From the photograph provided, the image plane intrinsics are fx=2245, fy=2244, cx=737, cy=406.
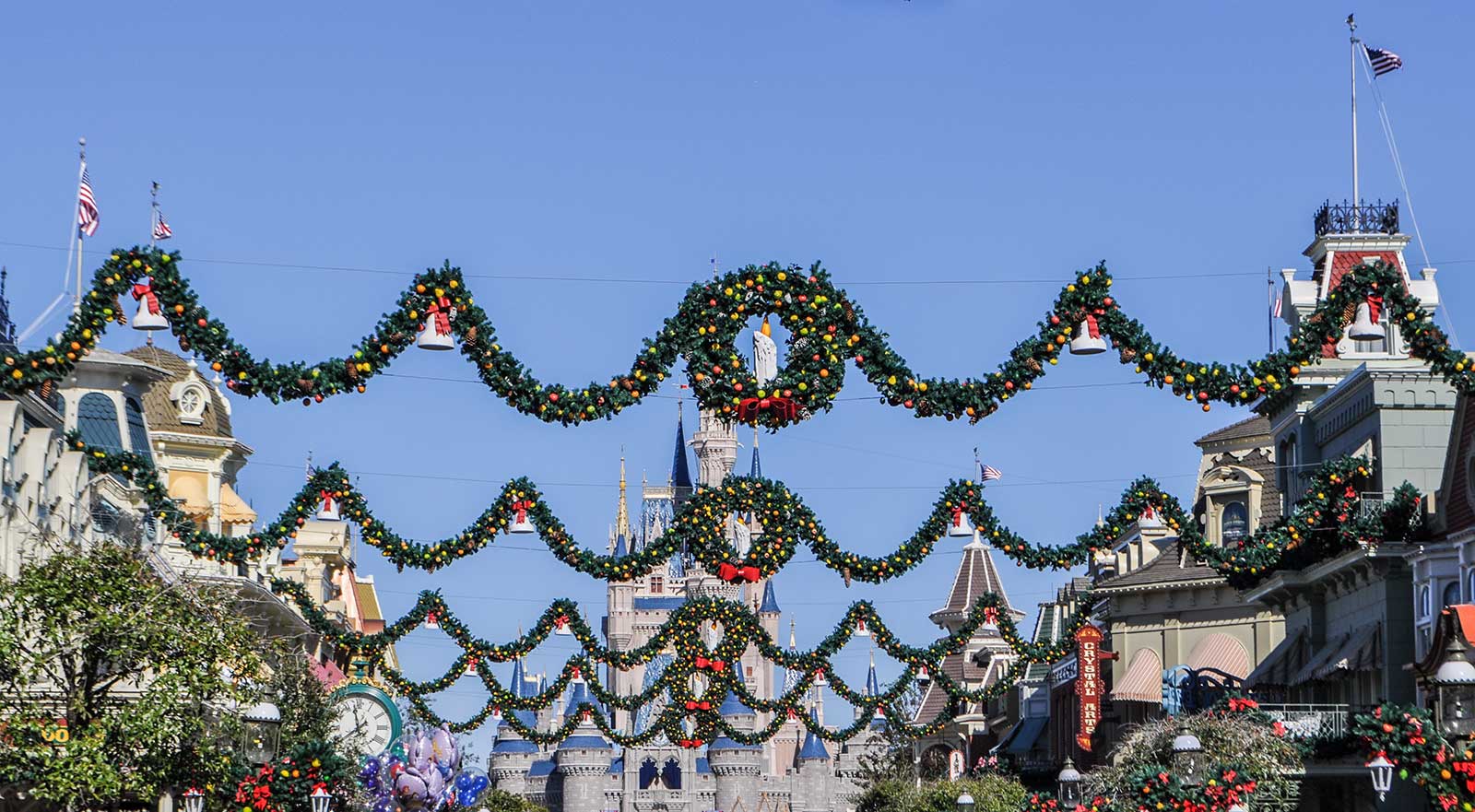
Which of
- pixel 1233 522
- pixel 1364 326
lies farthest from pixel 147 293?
pixel 1233 522

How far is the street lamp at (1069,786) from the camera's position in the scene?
49688 millimetres

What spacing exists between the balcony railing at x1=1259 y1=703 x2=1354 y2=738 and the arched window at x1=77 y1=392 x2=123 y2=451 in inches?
1031

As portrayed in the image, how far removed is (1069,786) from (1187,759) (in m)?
26.2

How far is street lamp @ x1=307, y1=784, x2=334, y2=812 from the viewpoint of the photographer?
27.8 m

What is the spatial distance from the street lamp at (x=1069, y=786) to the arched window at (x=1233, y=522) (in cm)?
696

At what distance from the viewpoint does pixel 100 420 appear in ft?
169

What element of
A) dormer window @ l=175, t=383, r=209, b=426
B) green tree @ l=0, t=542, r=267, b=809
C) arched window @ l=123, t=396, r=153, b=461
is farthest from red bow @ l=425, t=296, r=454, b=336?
dormer window @ l=175, t=383, r=209, b=426

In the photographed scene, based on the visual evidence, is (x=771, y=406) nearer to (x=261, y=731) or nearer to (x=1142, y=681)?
(x=261, y=731)

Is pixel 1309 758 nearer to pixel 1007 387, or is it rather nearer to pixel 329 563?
pixel 1007 387

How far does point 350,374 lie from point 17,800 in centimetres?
1637

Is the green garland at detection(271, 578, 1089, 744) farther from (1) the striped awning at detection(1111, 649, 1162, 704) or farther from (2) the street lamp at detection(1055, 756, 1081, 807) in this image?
(1) the striped awning at detection(1111, 649, 1162, 704)

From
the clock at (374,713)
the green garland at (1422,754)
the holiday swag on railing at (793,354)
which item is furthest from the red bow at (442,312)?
the green garland at (1422,754)

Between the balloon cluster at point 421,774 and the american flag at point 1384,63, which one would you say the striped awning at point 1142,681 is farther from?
the balloon cluster at point 421,774

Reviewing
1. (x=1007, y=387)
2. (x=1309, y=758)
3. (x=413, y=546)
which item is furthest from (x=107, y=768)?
(x=1309, y=758)
